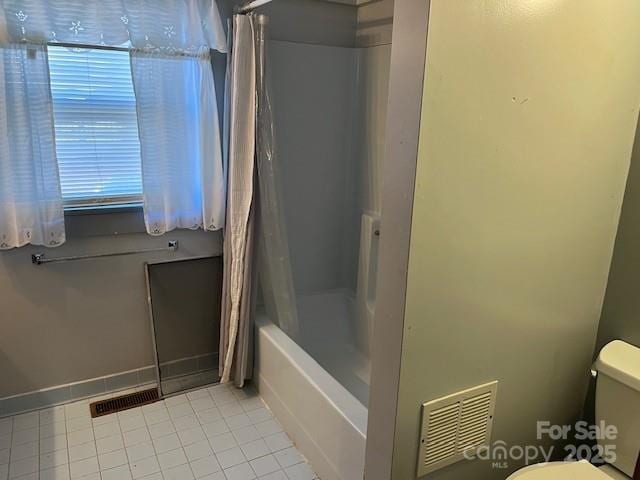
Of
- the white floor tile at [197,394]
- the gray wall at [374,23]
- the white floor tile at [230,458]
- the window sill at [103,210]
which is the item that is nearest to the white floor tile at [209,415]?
the white floor tile at [197,394]

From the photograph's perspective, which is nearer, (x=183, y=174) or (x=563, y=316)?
(x=563, y=316)

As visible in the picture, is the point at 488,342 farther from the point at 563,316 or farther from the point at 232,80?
the point at 232,80

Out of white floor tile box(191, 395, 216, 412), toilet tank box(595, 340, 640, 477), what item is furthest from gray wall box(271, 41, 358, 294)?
toilet tank box(595, 340, 640, 477)

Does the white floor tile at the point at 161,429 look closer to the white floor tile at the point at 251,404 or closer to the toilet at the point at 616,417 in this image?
the white floor tile at the point at 251,404

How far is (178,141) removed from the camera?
219cm

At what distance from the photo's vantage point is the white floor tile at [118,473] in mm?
1882

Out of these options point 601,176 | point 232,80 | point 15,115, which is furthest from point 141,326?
point 601,176

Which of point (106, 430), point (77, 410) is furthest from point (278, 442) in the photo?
point (77, 410)

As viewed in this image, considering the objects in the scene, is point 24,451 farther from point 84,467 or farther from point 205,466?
point 205,466

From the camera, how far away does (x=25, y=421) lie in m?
2.20

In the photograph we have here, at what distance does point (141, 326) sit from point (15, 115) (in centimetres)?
115

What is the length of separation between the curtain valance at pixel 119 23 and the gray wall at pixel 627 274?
1.77m

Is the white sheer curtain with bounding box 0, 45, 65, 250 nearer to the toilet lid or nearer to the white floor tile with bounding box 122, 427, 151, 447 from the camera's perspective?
the white floor tile with bounding box 122, 427, 151, 447

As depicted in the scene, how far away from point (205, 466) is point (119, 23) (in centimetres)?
192
